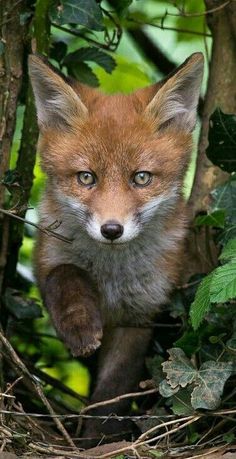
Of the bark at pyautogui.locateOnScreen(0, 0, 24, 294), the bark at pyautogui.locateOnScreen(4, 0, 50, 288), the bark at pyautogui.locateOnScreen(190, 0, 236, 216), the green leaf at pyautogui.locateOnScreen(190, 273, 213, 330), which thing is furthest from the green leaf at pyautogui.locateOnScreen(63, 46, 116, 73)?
the green leaf at pyautogui.locateOnScreen(190, 273, 213, 330)

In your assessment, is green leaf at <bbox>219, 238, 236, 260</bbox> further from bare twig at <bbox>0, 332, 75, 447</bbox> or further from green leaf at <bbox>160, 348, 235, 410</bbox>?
bare twig at <bbox>0, 332, 75, 447</bbox>

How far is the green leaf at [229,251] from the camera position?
3921 millimetres

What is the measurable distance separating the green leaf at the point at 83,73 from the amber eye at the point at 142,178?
1223 millimetres

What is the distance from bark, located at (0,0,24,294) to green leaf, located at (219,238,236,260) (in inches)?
54.0

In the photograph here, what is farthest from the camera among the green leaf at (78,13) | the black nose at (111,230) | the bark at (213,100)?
the bark at (213,100)

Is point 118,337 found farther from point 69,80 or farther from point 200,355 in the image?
point 69,80

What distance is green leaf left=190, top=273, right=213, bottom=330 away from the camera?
12.8ft

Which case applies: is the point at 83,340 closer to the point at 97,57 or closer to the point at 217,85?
the point at 97,57

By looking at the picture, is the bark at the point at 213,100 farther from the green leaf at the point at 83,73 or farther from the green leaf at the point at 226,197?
the green leaf at the point at 83,73

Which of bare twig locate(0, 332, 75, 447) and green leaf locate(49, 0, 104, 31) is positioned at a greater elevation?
green leaf locate(49, 0, 104, 31)

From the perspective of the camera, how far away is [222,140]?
4.71 meters

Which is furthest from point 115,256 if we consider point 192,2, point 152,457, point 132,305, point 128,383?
point 192,2

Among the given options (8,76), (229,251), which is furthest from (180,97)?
(229,251)

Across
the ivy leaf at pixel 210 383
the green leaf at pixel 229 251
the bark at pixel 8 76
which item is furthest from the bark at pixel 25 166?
the ivy leaf at pixel 210 383
